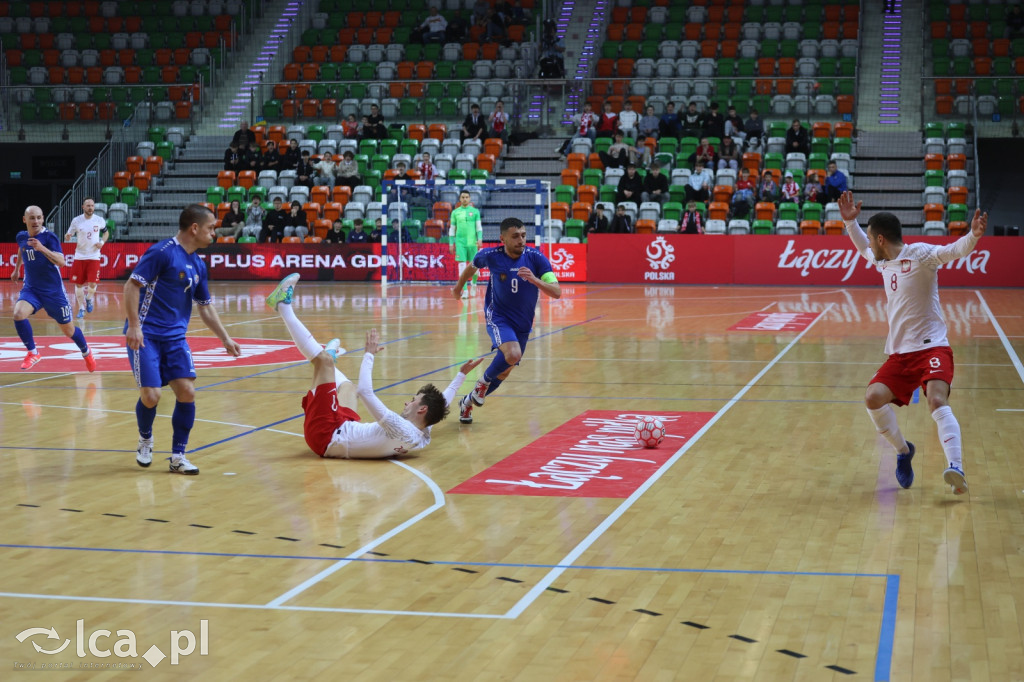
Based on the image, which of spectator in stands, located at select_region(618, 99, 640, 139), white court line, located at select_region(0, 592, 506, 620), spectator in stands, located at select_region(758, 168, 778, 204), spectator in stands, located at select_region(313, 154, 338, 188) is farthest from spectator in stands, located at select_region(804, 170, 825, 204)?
white court line, located at select_region(0, 592, 506, 620)

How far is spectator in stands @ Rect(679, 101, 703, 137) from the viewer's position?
106ft

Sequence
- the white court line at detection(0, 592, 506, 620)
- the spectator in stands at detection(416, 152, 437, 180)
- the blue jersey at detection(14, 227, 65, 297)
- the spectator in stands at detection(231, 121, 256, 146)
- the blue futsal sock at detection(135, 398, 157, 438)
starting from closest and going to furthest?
1. the white court line at detection(0, 592, 506, 620)
2. the blue futsal sock at detection(135, 398, 157, 438)
3. the blue jersey at detection(14, 227, 65, 297)
4. the spectator in stands at detection(416, 152, 437, 180)
5. the spectator in stands at detection(231, 121, 256, 146)

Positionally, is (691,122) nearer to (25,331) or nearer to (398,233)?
(398,233)

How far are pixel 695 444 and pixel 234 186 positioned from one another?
26.5 meters

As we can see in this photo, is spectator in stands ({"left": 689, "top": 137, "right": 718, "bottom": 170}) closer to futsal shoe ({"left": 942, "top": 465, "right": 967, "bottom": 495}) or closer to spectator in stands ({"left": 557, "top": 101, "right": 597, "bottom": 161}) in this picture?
spectator in stands ({"left": 557, "top": 101, "right": 597, "bottom": 161})

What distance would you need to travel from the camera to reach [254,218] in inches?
1261

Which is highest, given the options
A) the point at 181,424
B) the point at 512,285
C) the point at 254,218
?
the point at 254,218

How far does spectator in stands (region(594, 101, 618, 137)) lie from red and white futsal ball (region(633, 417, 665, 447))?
2404 cm

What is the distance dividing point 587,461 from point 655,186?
72.3 ft

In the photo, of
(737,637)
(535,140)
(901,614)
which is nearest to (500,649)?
(737,637)

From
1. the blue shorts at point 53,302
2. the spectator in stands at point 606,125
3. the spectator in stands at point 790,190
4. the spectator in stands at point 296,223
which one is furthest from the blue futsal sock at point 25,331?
the spectator in stands at point 606,125

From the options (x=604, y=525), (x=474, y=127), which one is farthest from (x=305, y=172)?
(x=604, y=525)

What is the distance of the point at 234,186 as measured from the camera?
33.9 metres

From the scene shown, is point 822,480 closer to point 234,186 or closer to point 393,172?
point 393,172
